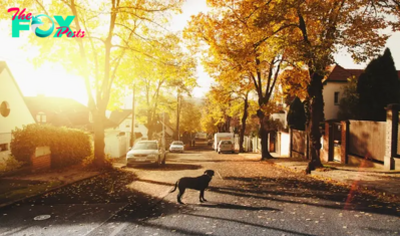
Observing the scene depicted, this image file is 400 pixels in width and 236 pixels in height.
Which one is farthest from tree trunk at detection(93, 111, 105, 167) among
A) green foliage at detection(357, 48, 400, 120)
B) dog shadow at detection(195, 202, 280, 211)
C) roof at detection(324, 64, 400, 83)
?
roof at detection(324, 64, 400, 83)

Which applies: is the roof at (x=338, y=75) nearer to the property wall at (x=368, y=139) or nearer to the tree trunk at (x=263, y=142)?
the tree trunk at (x=263, y=142)

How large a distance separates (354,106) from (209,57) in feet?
51.6

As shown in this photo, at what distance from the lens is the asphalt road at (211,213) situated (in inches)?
253

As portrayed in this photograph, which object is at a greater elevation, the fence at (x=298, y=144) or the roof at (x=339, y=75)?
the roof at (x=339, y=75)

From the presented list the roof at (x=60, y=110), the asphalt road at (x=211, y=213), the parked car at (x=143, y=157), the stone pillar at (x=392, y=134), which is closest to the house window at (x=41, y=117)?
the roof at (x=60, y=110)

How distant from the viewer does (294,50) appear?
15.6m

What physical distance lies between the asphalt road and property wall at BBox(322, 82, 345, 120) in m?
30.2

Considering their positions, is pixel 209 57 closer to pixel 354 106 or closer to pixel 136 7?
pixel 136 7

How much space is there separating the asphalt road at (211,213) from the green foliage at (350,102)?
2262cm

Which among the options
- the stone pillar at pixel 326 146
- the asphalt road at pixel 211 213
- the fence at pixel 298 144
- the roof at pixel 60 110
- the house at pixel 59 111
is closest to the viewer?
the asphalt road at pixel 211 213

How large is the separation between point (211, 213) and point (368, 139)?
12.9 metres

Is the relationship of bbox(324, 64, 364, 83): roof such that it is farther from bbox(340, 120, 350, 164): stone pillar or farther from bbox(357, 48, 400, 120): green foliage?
bbox(340, 120, 350, 164): stone pillar
